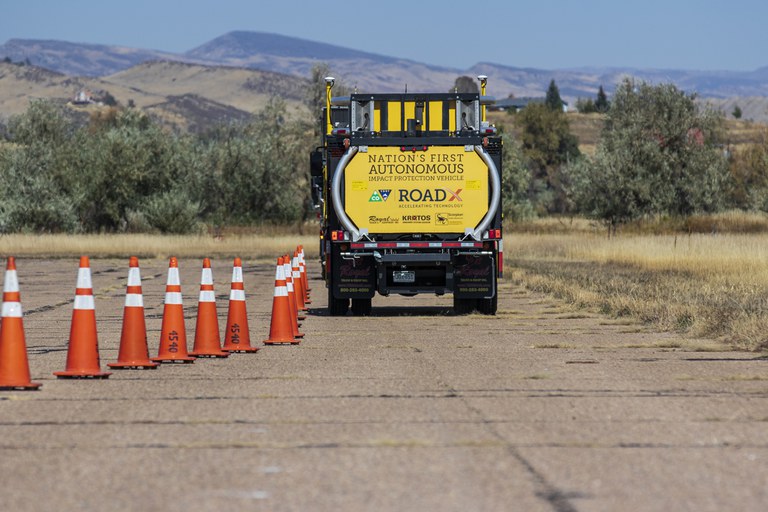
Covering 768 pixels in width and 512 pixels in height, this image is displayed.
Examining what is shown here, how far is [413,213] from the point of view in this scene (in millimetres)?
21156

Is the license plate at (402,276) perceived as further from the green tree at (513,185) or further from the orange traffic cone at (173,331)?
the green tree at (513,185)

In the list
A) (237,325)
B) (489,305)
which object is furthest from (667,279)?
(237,325)

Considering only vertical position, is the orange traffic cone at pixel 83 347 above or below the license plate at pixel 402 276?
above

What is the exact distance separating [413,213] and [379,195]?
1.94 ft

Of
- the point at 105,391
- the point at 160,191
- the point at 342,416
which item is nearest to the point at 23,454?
the point at 342,416

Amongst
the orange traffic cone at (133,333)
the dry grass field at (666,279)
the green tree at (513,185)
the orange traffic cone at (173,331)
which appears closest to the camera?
the orange traffic cone at (133,333)

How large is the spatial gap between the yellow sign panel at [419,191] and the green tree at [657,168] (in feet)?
113

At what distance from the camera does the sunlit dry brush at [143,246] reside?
50562 millimetres

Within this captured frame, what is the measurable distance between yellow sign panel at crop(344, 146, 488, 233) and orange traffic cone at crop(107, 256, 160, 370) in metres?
8.40

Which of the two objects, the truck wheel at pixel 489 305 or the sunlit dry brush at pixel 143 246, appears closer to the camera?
the truck wheel at pixel 489 305

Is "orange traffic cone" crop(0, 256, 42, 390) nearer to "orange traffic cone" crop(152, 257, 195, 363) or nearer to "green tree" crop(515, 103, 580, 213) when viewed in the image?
"orange traffic cone" crop(152, 257, 195, 363)

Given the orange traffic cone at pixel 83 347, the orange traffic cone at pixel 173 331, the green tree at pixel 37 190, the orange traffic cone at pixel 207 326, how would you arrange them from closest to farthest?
the orange traffic cone at pixel 83 347 → the orange traffic cone at pixel 173 331 → the orange traffic cone at pixel 207 326 → the green tree at pixel 37 190

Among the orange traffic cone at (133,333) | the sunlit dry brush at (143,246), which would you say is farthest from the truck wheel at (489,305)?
the sunlit dry brush at (143,246)

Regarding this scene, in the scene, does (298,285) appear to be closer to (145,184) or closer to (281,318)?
(281,318)
